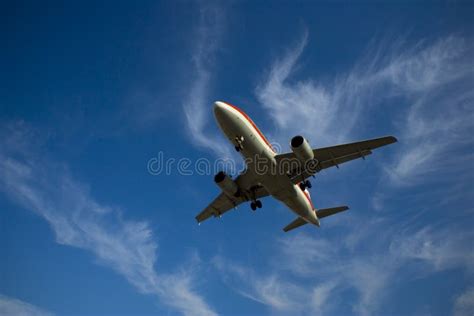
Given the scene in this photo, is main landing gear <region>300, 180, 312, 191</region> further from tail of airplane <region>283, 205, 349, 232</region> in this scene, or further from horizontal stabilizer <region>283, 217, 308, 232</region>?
horizontal stabilizer <region>283, 217, 308, 232</region>

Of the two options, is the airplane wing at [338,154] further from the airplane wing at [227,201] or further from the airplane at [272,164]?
the airplane wing at [227,201]

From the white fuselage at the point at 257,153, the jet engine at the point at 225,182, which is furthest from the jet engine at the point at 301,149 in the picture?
the jet engine at the point at 225,182

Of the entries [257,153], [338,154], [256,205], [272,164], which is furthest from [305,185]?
[257,153]

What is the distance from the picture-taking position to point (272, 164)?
99.0ft

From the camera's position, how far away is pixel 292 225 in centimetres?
4053

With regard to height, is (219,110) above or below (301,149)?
above

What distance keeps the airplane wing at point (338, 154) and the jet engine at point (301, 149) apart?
1261 millimetres

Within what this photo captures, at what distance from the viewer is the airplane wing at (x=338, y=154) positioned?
29.9m

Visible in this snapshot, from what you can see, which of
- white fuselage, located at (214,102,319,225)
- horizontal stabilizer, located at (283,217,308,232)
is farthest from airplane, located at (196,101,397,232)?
horizontal stabilizer, located at (283,217,308,232)

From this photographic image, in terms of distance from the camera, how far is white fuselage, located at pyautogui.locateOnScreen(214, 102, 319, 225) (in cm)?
2800

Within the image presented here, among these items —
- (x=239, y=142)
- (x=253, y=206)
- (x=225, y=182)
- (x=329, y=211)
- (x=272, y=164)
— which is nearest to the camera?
(x=239, y=142)

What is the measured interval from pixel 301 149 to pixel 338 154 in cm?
451

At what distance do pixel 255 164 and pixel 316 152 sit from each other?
533 cm

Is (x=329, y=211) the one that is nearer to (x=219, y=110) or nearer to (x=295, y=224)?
(x=295, y=224)
